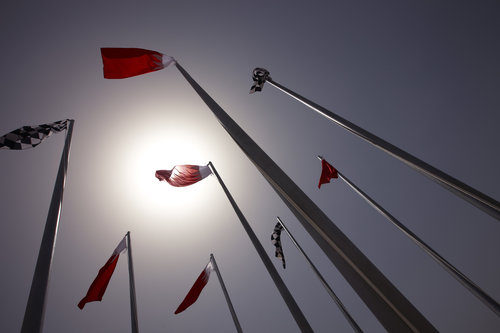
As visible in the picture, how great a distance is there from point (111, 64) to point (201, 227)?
12404 mm

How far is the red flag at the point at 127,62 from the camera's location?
7.13m

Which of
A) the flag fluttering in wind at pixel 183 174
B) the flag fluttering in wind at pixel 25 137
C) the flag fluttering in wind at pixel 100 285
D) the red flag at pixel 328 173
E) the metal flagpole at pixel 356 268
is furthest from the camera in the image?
the red flag at pixel 328 173

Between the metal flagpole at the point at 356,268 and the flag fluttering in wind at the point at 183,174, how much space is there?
680 centimetres

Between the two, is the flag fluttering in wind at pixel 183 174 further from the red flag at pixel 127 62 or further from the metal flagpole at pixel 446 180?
the metal flagpole at pixel 446 180

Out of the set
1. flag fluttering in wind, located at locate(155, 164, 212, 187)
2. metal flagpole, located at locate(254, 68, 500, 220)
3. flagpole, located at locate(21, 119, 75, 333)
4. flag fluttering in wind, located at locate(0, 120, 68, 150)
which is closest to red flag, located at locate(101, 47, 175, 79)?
flag fluttering in wind, located at locate(0, 120, 68, 150)

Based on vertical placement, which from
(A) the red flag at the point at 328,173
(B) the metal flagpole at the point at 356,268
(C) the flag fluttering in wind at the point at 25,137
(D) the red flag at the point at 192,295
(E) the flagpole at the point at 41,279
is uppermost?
(C) the flag fluttering in wind at the point at 25,137

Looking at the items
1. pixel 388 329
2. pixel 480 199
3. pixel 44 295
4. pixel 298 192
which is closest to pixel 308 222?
pixel 298 192

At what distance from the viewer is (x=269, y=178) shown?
443 cm

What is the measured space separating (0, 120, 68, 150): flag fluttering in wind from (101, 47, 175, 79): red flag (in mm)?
2309

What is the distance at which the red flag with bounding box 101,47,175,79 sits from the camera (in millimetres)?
7130

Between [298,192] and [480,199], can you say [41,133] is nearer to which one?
[298,192]

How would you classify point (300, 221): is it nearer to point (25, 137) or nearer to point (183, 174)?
point (25, 137)

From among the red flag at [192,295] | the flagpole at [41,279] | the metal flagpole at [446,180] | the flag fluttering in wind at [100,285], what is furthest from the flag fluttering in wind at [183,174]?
the metal flagpole at [446,180]

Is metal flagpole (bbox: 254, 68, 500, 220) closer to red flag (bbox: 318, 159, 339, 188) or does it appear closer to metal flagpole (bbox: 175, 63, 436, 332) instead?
metal flagpole (bbox: 175, 63, 436, 332)
